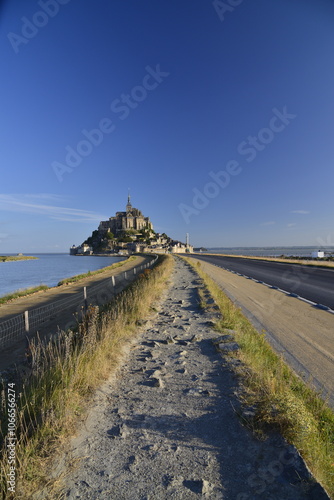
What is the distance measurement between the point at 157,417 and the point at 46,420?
1422mm

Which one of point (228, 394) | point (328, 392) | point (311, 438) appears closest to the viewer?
point (311, 438)

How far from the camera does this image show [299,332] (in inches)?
323

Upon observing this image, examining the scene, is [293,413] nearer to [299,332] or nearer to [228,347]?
[228,347]

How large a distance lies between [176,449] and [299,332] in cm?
653

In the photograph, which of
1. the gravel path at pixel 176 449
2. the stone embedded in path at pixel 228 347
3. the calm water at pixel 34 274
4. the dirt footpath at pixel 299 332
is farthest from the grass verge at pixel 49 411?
the calm water at pixel 34 274

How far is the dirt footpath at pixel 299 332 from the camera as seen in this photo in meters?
5.60

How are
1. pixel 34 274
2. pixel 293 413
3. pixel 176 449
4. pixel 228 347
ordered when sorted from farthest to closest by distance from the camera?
1. pixel 34 274
2. pixel 228 347
3. pixel 293 413
4. pixel 176 449

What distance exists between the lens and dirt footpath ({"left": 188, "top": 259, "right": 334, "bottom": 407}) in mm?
5602

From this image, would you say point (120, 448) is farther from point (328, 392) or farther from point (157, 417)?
point (328, 392)

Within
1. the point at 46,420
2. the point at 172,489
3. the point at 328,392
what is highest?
the point at 46,420

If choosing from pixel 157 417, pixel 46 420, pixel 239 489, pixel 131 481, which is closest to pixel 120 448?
pixel 131 481

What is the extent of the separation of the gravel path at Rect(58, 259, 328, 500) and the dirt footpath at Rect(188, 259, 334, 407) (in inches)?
75.4

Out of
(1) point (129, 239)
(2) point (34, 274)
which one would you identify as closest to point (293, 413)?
(2) point (34, 274)

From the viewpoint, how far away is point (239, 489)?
2.50 m
